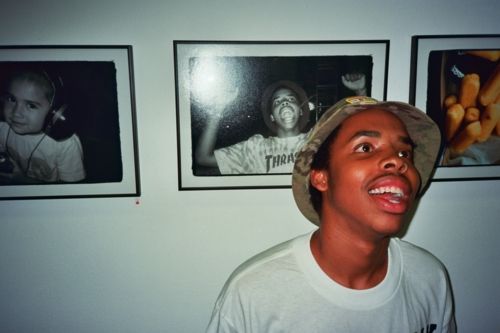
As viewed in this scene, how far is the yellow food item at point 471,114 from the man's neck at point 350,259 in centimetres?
75

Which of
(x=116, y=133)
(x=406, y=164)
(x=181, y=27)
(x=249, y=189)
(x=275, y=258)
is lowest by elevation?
(x=275, y=258)

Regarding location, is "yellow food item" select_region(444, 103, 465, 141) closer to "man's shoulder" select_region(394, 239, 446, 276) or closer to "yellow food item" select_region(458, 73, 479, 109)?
"yellow food item" select_region(458, 73, 479, 109)

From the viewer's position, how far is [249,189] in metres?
1.37

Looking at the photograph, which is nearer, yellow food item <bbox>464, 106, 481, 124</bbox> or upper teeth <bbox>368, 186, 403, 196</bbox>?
upper teeth <bbox>368, 186, 403, 196</bbox>

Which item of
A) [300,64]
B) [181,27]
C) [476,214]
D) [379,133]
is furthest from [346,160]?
[476,214]

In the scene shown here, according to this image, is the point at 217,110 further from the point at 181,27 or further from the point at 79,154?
the point at 79,154

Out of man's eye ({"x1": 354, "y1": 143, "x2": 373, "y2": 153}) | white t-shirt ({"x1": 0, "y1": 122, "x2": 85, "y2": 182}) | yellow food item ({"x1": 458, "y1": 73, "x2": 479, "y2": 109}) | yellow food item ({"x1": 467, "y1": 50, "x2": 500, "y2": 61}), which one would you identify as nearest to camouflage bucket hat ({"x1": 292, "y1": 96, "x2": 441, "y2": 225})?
man's eye ({"x1": 354, "y1": 143, "x2": 373, "y2": 153})

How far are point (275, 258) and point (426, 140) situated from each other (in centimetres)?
72

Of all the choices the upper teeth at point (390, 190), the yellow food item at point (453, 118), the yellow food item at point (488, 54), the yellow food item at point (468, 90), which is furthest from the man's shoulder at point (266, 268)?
the yellow food item at point (488, 54)

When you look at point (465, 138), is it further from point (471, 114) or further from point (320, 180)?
point (320, 180)

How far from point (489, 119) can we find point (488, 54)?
283mm

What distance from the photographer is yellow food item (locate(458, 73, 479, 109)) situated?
1338mm

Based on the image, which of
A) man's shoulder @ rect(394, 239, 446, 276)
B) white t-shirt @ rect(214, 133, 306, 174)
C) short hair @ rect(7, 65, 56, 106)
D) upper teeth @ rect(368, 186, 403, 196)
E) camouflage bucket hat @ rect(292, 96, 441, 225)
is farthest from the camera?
white t-shirt @ rect(214, 133, 306, 174)

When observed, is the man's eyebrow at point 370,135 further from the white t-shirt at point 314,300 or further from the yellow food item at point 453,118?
the yellow food item at point 453,118
